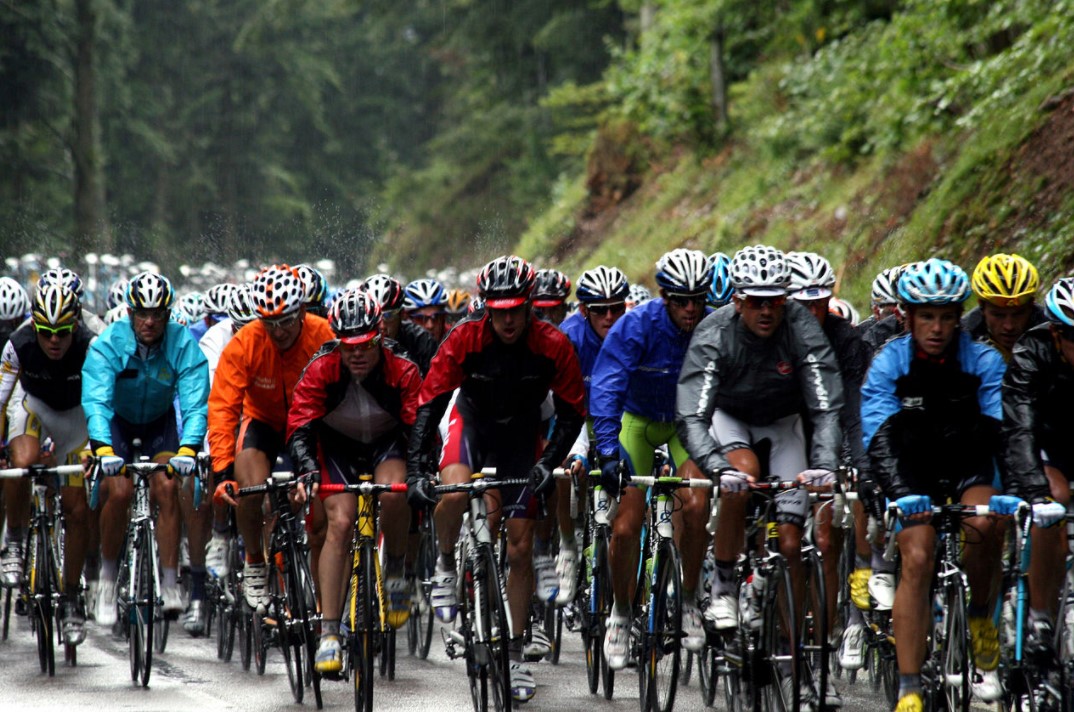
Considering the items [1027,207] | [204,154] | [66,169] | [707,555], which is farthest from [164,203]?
[707,555]

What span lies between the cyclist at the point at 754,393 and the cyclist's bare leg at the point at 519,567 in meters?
1.21

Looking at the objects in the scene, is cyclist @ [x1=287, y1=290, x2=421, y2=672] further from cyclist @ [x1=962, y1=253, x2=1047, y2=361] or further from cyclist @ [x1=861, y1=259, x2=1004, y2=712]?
cyclist @ [x1=962, y1=253, x2=1047, y2=361]

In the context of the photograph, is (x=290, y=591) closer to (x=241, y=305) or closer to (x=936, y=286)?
(x=241, y=305)

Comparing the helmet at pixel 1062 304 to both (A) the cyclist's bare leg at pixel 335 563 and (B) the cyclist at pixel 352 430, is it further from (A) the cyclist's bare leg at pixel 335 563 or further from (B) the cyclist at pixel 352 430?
(A) the cyclist's bare leg at pixel 335 563

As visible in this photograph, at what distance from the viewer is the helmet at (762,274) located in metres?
7.42

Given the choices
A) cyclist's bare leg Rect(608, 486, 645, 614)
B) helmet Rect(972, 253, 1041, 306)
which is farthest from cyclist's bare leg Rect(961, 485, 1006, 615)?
cyclist's bare leg Rect(608, 486, 645, 614)

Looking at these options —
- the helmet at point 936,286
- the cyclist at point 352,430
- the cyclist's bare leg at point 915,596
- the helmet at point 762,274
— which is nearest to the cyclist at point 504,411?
the cyclist at point 352,430

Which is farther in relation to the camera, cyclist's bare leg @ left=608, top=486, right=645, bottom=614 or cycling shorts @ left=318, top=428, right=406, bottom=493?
cycling shorts @ left=318, top=428, right=406, bottom=493

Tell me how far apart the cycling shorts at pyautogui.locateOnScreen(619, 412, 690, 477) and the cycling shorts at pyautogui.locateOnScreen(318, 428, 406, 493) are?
137 cm

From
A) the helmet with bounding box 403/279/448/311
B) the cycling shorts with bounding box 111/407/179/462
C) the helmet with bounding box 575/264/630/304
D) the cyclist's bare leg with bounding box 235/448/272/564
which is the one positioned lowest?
the cyclist's bare leg with bounding box 235/448/272/564

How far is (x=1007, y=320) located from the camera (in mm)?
7879

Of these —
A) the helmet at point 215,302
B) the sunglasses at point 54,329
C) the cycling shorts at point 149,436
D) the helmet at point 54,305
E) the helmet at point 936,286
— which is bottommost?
the cycling shorts at point 149,436

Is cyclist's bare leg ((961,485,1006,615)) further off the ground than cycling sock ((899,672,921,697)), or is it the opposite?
cyclist's bare leg ((961,485,1006,615))

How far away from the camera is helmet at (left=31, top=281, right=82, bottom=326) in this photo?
9922 mm
